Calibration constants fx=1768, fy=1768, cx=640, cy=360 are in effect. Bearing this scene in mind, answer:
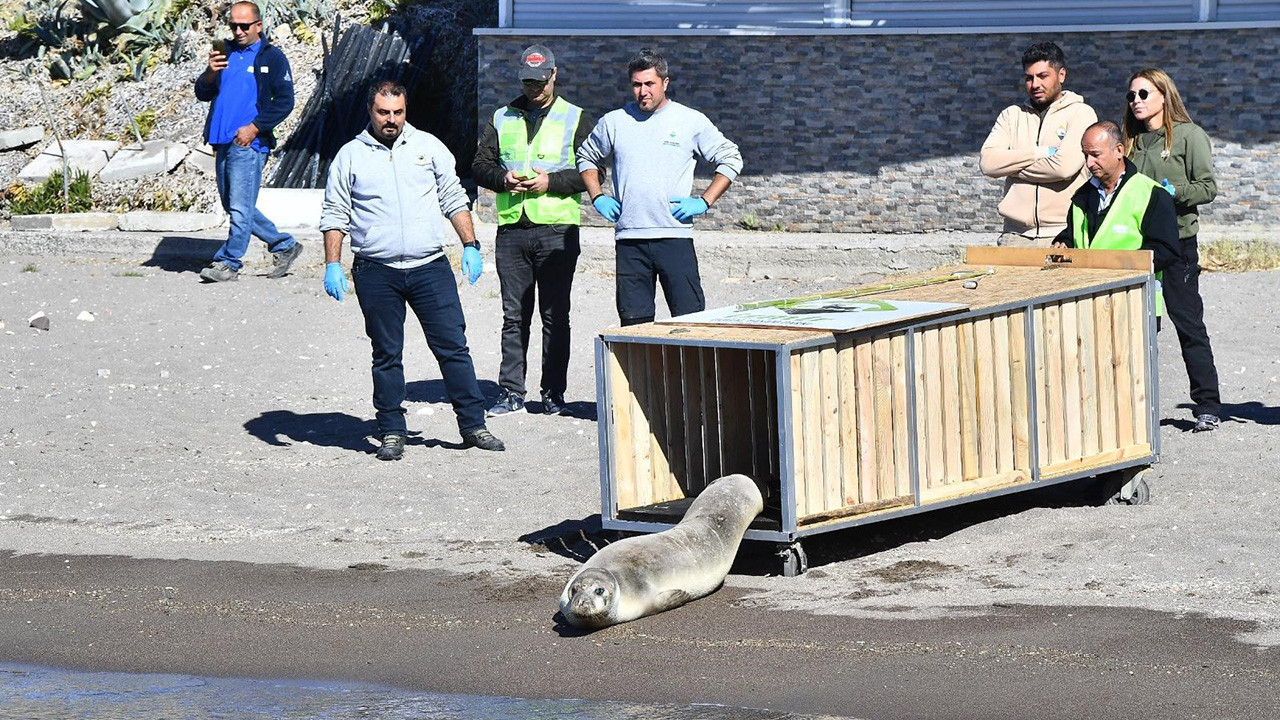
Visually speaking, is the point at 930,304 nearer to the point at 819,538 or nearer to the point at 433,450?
the point at 819,538

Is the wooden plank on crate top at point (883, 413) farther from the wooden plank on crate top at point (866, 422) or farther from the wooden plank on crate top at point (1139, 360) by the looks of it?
the wooden plank on crate top at point (1139, 360)

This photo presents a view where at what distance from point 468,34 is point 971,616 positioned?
43.0ft

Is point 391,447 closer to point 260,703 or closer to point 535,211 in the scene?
point 535,211

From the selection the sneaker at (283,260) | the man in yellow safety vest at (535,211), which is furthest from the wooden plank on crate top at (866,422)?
the sneaker at (283,260)

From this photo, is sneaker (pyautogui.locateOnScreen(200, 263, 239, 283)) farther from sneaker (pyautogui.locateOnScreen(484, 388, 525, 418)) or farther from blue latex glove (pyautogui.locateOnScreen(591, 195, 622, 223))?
blue latex glove (pyautogui.locateOnScreen(591, 195, 622, 223))

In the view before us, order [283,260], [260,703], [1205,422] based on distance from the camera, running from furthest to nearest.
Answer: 1. [283,260]
2. [1205,422]
3. [260,703]

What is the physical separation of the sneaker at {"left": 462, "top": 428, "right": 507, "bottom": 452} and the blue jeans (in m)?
5.08

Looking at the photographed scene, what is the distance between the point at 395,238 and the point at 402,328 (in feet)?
1.73

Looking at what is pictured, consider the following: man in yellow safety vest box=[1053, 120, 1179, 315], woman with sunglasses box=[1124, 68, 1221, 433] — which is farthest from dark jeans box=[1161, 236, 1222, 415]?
man in yellow safety vest box=[1053, 120, 1179, 315]

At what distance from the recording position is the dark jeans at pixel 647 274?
9.78m

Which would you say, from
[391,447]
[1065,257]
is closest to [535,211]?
[391,447]

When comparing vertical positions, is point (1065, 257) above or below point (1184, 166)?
below

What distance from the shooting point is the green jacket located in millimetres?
8984

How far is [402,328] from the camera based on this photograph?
31.3 feet
